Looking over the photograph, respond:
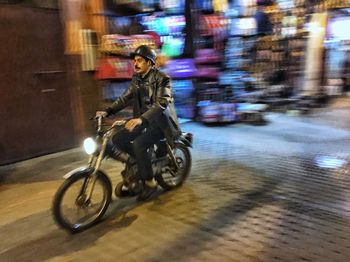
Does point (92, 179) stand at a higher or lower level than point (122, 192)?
Result: higher

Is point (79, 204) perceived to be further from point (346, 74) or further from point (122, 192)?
point (346, 74)

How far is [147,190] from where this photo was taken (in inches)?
181

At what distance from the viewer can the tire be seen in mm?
3729

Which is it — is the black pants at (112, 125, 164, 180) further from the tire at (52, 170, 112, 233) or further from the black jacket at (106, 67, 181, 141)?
the tire at (52, 170, 112, 233)

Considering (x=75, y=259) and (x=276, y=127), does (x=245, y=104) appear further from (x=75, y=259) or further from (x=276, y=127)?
(x=75, y=259)

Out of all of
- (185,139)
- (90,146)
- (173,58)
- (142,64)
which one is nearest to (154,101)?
(142,64)

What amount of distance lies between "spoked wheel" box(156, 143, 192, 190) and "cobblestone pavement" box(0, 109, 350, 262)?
0.12 meters

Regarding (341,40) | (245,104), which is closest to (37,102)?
(245,104)

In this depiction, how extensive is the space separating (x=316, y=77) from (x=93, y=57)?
19.4 ft

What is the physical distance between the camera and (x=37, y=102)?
6.50 metres

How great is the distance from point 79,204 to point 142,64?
168 cm

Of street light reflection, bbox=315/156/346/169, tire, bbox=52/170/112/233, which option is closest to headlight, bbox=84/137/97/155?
tire, bbox=52/170/112/233

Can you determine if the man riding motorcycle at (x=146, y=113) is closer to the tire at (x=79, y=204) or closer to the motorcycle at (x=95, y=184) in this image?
the motorcycle at (x=95, y=184)

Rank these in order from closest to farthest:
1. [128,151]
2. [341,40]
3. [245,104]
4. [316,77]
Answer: [128,151] → [245,104] → [316,77] → [341,40]
